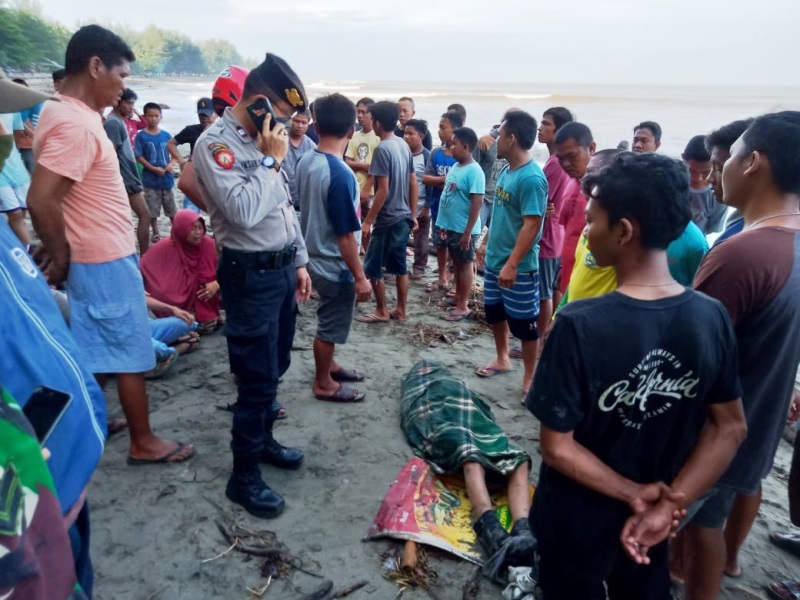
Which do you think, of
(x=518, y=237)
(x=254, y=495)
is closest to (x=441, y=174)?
(x=518, y=237)

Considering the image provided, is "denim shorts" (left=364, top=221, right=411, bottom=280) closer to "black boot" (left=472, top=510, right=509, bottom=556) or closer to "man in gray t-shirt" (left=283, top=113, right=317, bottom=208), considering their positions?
"man in gray t-shirt" (left=283, top=113, right=317, bottom=208)

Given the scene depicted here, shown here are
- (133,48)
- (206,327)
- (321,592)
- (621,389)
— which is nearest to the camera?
(621,389)

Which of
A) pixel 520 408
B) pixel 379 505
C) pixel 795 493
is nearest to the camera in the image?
pixel 795 493

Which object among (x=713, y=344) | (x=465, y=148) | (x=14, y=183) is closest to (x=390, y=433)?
(x=713, y=344)

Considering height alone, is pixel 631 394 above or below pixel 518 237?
above

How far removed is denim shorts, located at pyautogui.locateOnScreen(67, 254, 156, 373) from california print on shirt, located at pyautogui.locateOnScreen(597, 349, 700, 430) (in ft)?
7.46

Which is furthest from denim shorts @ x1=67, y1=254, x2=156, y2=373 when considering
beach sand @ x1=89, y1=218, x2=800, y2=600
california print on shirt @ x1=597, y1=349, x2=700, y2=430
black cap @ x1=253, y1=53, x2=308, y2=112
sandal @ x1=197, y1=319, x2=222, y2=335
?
california print on shirt @ x1=597, y1=349, x2=700, y2=430

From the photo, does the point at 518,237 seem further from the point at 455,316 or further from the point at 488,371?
the point at 455,316

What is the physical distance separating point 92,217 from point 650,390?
2485 millimetres

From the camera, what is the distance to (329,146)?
11.7 ft

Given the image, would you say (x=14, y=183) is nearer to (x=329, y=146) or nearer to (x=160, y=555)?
Answer: (x=329, y=146)

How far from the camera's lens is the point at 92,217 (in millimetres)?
2580

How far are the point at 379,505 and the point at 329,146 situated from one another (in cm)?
222

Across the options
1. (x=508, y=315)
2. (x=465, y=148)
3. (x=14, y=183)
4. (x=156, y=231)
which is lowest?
(x=156, y=231)
